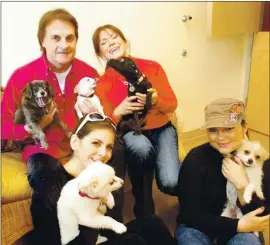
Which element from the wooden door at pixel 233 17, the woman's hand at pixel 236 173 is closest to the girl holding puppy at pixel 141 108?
the woman's hand at pixel 236 173

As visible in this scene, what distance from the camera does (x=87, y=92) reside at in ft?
3.97

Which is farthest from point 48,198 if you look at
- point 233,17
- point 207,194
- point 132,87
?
point 233,17

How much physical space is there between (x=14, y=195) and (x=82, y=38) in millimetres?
588

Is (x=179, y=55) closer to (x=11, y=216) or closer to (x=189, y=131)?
(x=189, y=131)

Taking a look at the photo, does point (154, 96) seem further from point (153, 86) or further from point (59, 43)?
point (59, 43)

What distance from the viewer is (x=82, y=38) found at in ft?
3.94

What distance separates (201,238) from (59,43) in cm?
84

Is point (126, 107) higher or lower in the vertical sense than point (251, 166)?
higher

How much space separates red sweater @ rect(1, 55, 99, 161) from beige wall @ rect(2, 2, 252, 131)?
4cm

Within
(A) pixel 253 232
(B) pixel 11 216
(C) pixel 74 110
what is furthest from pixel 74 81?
(A) pixel 253 232

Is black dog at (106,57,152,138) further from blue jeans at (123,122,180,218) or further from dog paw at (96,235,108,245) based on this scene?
dog paw at (96,235,108,245)

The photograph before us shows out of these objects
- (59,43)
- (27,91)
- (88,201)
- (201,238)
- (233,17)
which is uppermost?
(233,17)

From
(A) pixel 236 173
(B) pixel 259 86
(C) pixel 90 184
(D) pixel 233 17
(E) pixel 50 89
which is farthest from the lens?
(B) pixel 259 86

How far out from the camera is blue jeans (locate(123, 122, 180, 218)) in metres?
1.28
